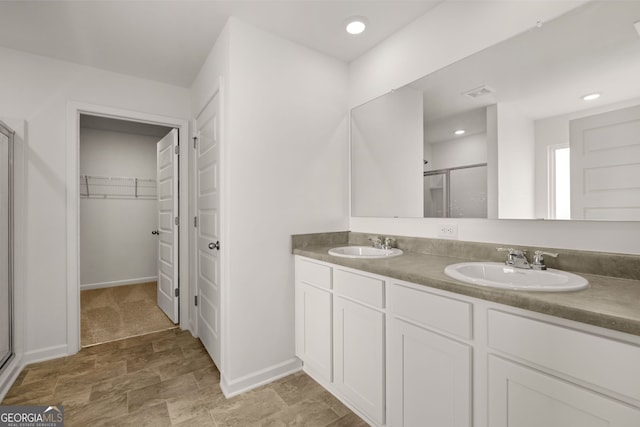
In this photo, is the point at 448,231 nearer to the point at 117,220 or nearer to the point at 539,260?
the point at 539,260

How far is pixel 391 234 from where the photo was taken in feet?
7.06

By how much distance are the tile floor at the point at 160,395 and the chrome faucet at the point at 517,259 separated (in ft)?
3.73

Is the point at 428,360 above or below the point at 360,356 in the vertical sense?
above

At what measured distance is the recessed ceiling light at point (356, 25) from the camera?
6.19ft

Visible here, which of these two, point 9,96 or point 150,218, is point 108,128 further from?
point 9,96

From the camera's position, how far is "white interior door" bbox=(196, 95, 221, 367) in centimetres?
212

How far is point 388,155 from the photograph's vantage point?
218cm

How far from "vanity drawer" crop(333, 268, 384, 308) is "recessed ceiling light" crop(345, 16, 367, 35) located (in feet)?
5.15

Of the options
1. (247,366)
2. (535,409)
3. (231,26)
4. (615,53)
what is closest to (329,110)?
(231,26)

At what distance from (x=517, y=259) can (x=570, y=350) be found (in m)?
0.59

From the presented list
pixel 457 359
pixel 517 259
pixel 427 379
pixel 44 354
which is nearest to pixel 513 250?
Answer: pixel 517 259

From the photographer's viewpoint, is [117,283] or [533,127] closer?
[533,127]

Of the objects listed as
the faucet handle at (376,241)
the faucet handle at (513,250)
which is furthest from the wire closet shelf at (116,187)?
the faucet handle at (513,250)

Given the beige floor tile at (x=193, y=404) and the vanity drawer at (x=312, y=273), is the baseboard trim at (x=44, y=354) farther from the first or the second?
the vanity drawer at (x=312, y=273)
